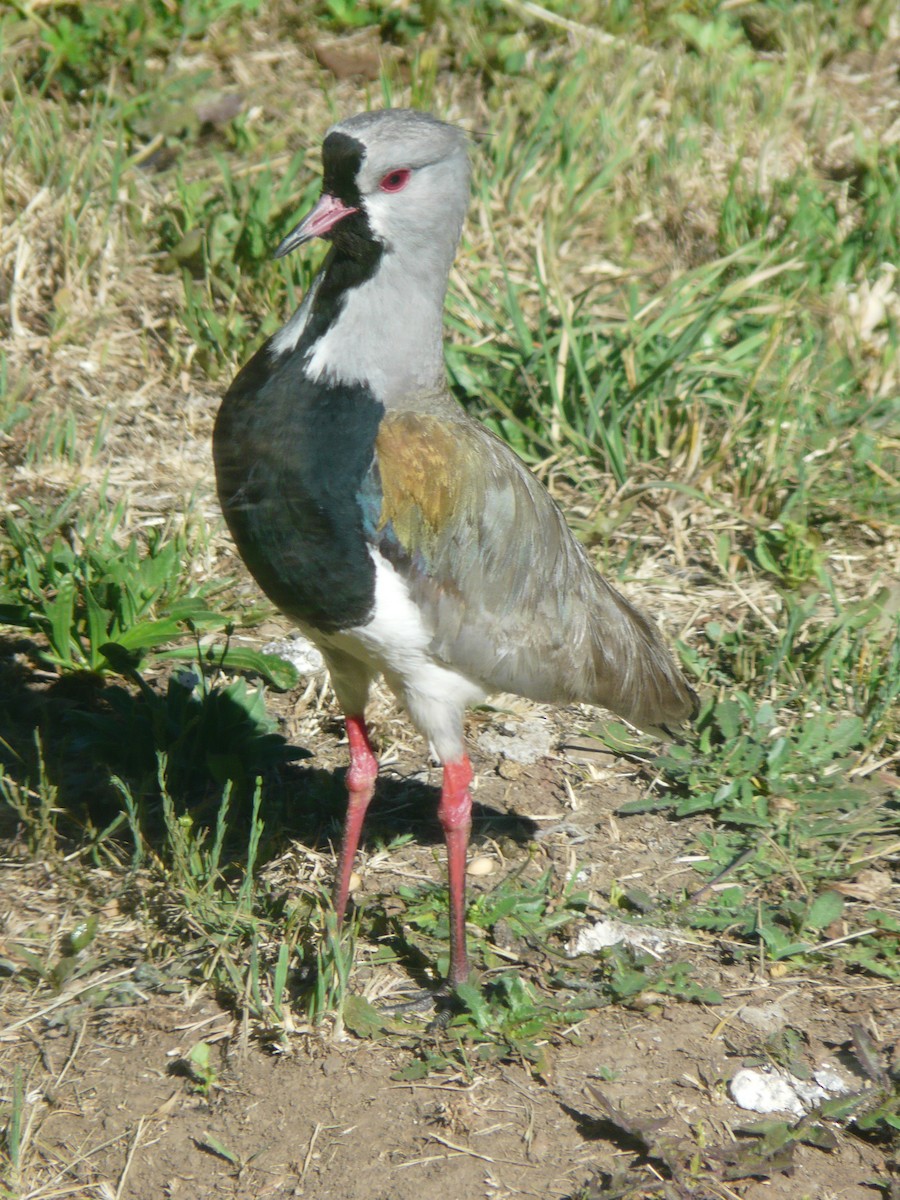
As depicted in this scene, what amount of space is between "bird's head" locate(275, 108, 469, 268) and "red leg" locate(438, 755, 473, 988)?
1236 mm

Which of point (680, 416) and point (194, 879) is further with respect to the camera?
point (680, 416)

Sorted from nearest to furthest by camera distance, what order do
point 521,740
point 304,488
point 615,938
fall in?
1. point 304,488
2. point 615,938
3. point 521,740

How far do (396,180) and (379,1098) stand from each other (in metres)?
2.02

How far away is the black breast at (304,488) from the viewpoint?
9.69 feet

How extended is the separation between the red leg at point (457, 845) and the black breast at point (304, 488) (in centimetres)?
58

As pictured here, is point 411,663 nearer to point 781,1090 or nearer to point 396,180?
point 396,180

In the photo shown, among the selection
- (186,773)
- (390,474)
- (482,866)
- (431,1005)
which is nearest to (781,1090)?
(431,1005)

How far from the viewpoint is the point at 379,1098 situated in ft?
10.1

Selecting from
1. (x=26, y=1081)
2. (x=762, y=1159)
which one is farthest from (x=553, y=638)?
(x=26, y=1081)

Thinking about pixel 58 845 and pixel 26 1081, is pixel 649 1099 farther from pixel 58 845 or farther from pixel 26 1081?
pixel 58 845

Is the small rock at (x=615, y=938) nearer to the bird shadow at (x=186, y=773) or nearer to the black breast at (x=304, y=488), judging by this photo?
the bird shadow at (x=186, y=773)

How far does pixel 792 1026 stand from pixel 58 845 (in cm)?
191

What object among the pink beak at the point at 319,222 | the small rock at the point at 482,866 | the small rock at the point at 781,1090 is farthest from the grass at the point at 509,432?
the pink beak at the point at 319,222

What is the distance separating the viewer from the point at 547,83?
6.57m
